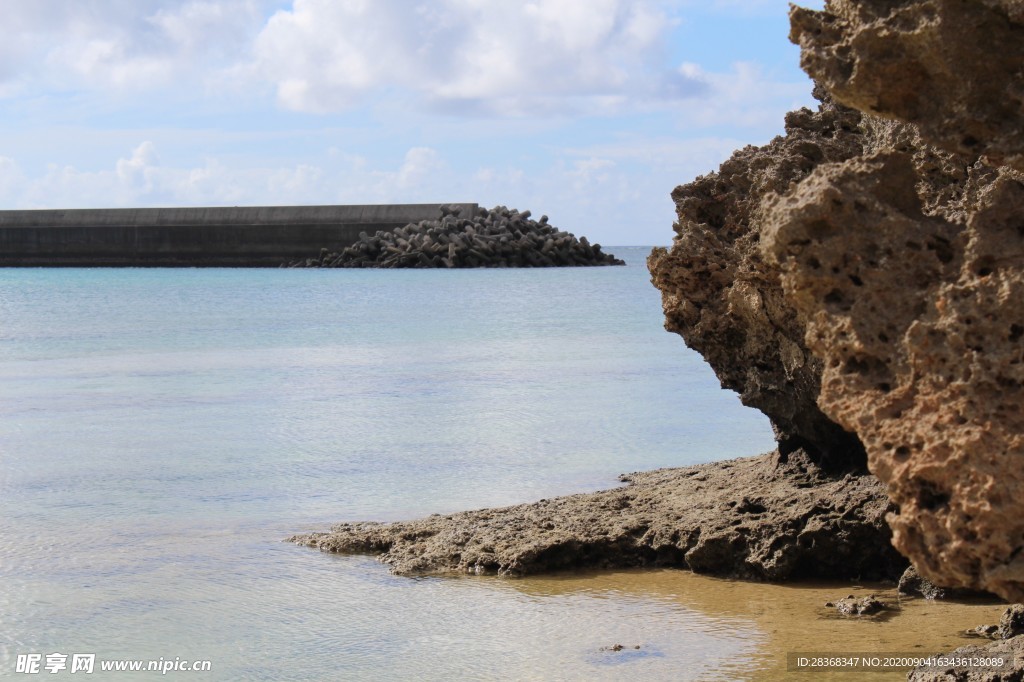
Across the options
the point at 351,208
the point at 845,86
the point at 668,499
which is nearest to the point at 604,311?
the point at 668,499

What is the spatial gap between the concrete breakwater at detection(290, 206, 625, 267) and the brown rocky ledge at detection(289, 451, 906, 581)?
37.5 m

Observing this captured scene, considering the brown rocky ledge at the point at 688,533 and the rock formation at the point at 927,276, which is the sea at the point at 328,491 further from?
the rock formation at the point at 927,276

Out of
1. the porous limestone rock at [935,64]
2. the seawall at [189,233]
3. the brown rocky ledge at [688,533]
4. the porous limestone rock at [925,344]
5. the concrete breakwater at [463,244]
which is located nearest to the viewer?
the porous limestone rock at [925,344]

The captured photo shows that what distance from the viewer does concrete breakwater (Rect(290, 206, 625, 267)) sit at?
1718 inches

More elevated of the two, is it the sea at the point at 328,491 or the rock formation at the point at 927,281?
the rock formation at the point at 927,281

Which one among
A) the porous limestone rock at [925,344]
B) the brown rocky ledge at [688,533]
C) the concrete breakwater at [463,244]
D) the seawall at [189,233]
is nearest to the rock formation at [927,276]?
the porous limestone rock at [925,344]

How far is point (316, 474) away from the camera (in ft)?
25.5

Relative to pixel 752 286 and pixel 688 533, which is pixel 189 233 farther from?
pixel 752 286

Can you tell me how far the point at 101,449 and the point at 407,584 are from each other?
14.5 feet

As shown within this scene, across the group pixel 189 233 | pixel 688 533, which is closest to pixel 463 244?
pixel 189 233

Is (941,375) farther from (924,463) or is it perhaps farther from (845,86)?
(845,86)

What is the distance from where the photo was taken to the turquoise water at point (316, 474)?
446cm

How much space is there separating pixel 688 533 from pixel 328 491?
2.69 metres

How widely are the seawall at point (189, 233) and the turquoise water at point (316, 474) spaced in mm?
27302
